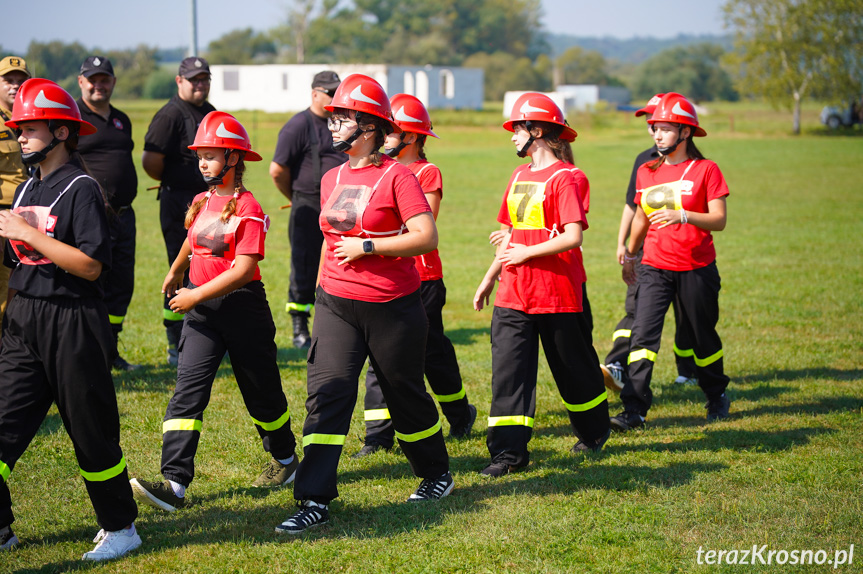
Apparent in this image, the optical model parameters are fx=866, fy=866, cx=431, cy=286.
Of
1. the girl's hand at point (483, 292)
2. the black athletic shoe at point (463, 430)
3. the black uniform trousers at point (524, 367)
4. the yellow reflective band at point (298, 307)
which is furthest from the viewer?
the yellow reflective band at point (298, 307)

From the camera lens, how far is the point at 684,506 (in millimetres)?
4926

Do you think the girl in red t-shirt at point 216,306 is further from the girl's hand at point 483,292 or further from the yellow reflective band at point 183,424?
the girl's hand at point 483,292

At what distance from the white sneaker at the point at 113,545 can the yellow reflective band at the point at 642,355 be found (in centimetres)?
378

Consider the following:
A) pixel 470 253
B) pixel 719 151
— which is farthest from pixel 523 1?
pixel 470 253

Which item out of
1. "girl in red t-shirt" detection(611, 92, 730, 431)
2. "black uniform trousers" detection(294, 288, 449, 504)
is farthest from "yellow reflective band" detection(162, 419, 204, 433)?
"girl in red t-shirt" detection(611, 92, 730, 431)

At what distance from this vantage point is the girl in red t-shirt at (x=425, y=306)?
18.7 ft

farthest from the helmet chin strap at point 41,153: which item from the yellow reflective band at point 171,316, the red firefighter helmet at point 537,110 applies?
the yellow reflective band at point 171,316

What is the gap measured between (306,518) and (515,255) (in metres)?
1.97

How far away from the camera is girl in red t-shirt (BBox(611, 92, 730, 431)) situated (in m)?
6.36

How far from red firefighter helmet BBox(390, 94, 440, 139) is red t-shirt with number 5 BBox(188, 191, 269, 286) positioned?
4.02 ft

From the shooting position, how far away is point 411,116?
5.68 metres

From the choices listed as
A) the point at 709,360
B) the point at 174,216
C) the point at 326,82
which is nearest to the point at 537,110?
the point at 709,360

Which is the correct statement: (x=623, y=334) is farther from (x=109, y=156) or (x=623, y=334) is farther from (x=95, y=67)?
(x=95, y=67)

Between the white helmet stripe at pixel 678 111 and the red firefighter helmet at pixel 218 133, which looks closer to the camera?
the red firefighter helmet at pixel 218 133
